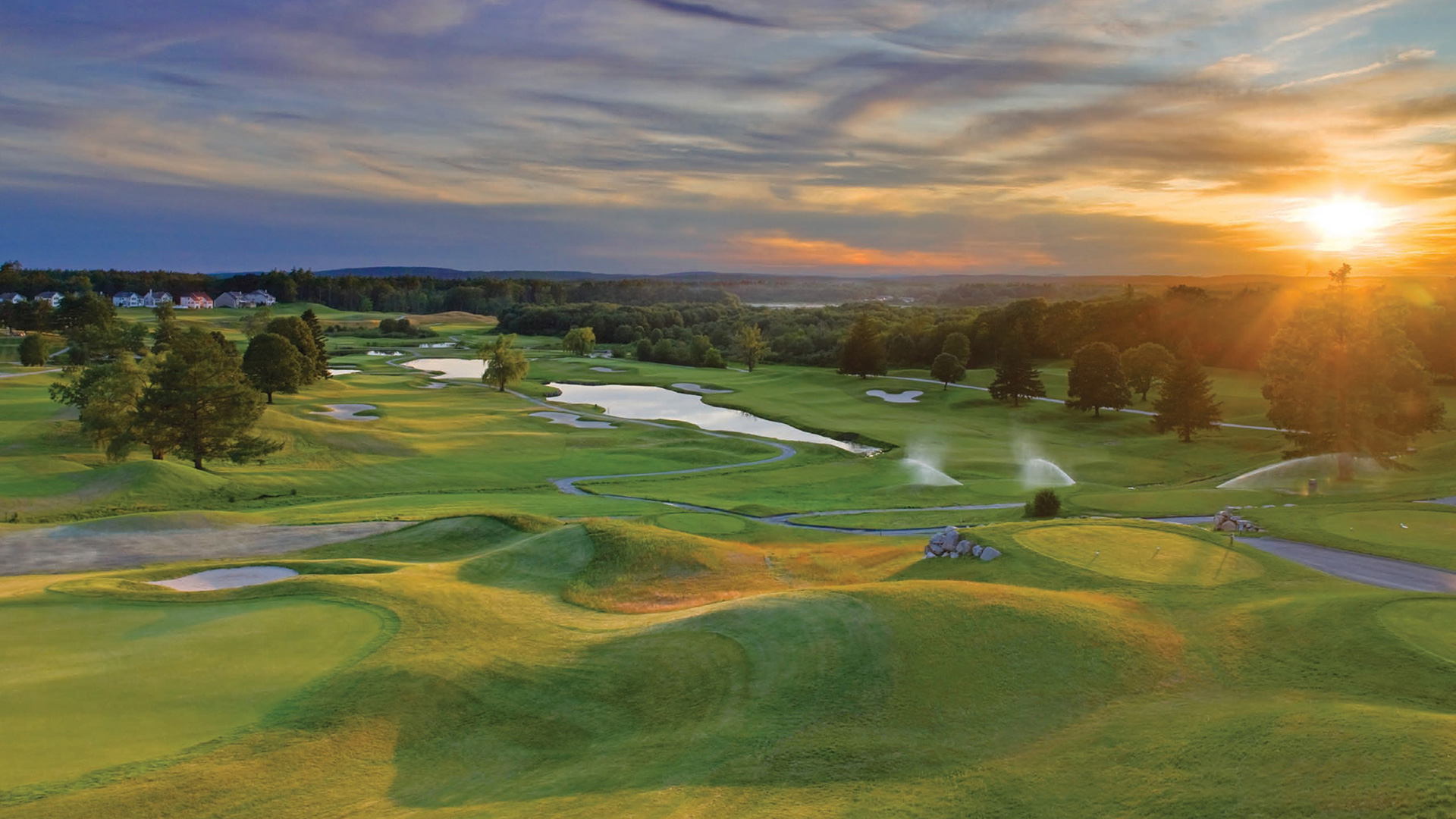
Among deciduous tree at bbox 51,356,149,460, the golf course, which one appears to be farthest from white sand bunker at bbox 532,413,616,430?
the golf course

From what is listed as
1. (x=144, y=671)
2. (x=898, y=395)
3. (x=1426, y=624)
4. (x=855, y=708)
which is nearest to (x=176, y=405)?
(x=144, y=671)

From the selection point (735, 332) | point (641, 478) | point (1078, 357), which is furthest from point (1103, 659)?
point (735, 332)

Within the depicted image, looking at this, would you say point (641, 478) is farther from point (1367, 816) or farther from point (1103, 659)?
point (1367, 816)

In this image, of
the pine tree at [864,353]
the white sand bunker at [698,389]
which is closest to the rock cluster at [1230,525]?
the white sand bunker at [698,389]

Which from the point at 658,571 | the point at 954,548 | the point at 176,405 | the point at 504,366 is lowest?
the point at 658,571

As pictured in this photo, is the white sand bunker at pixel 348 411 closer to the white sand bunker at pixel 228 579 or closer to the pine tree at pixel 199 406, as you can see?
the pine tree at pixel 199 406

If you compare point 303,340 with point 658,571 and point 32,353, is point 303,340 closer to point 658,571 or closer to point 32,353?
point 32,353

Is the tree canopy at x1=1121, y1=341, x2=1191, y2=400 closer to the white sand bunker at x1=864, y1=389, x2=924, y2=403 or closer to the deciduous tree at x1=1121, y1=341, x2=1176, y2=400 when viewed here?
the deciduous tree at x1=1121, y1=341, x2=1176, y2=400
